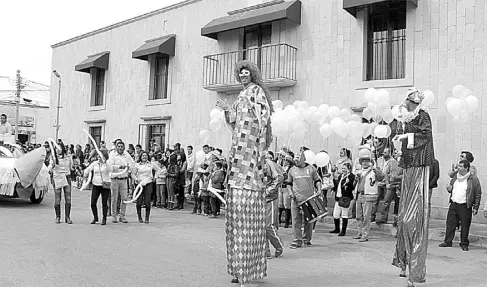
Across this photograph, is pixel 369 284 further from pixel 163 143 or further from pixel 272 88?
pixel 163 143

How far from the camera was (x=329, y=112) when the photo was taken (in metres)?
11.6

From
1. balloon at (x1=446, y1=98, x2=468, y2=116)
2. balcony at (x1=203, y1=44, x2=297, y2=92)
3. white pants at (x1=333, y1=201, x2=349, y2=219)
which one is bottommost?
white pants at (x1=333, y1=201, x2=349, y2=219)

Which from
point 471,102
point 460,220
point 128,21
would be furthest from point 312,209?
point 128,21

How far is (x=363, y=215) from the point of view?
32.1 ft

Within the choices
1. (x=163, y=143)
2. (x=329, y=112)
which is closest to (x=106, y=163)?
(x=329, y=112)

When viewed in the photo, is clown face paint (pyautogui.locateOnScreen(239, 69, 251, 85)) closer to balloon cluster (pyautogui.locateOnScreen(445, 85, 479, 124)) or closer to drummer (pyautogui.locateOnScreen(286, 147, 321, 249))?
drummer (pyautogui.locateOnScreen(286, 147, 321, 249))

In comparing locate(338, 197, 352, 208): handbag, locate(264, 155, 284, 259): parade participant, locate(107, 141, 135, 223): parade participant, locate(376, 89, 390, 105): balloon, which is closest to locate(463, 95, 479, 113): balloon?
locate(376, 89, 390, 105): balloon

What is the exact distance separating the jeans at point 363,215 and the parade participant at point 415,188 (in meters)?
3.46

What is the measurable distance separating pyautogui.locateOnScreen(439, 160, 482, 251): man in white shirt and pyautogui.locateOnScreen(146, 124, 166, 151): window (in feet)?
41.6

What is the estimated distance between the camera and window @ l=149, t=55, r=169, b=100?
66.2 ft

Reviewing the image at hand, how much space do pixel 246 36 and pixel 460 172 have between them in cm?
973

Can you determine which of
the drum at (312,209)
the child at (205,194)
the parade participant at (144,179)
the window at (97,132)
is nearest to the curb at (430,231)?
the drum at (312,209)

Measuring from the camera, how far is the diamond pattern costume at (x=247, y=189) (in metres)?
5.29

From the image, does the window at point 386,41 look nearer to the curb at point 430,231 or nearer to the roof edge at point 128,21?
the curb at point 430,231
